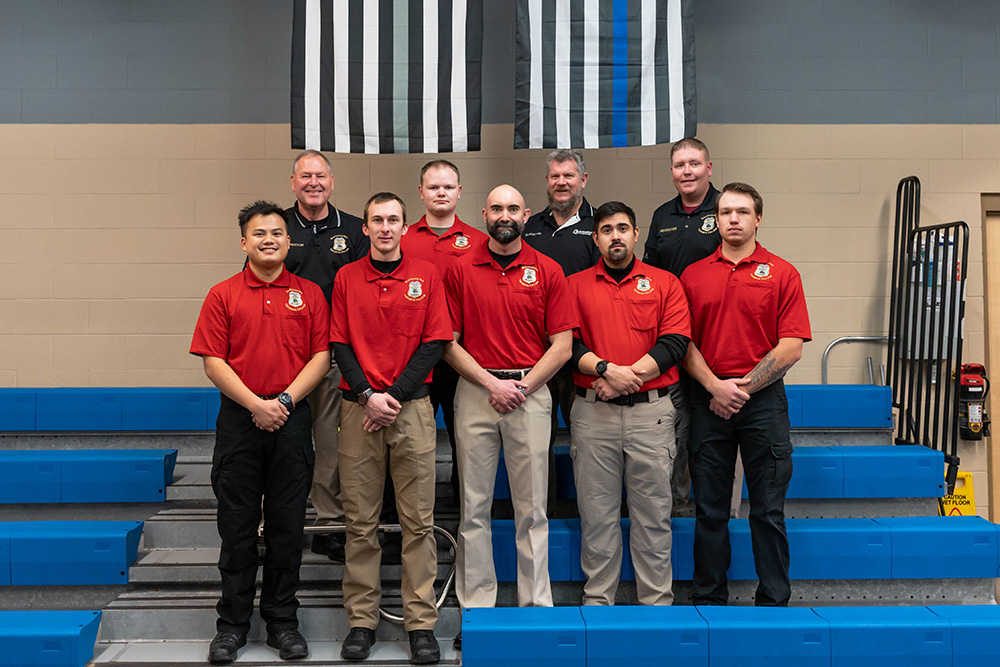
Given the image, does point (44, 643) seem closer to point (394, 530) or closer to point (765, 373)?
point (394, 530)

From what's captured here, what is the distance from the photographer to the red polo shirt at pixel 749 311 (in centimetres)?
309

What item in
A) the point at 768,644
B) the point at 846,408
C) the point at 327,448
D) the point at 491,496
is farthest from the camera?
the point at 846,408

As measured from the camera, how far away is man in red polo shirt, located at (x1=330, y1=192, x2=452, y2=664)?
9.63 feet

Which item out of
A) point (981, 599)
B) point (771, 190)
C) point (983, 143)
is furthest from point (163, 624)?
point (983, 143)

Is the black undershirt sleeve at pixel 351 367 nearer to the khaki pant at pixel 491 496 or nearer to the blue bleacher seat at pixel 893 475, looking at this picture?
the khaki pant at pixel 491 496

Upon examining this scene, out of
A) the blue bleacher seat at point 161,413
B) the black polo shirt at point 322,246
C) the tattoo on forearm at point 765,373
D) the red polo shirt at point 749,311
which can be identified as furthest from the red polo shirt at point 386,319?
the blue bleacher seat at point 161,413

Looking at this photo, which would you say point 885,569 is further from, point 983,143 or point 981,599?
point 983,143

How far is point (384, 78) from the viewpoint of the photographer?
3.96 meters

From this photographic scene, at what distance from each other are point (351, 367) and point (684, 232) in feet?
5.34

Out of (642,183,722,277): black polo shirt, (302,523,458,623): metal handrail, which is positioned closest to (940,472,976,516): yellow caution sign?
(642,183,722,277): black polo shirt

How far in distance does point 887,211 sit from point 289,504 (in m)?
4.10

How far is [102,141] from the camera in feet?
15.8

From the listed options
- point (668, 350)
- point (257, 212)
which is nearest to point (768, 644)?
point (668, 350)

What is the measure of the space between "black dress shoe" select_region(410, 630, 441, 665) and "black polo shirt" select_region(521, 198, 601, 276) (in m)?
1.65
